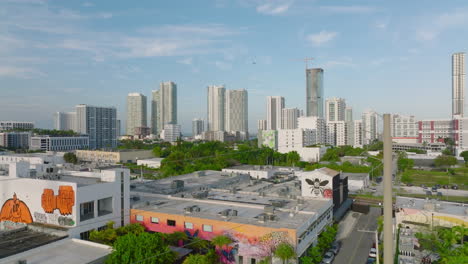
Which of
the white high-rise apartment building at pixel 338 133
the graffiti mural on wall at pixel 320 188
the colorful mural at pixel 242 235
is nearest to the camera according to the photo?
the colorful mural at pixel 242 235

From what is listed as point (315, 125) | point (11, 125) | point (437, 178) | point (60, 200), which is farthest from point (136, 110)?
point (60, 200)

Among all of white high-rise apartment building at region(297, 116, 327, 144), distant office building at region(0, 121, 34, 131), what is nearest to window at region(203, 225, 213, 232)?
white high-rise apartment building at region(297, 116, 327, 144)

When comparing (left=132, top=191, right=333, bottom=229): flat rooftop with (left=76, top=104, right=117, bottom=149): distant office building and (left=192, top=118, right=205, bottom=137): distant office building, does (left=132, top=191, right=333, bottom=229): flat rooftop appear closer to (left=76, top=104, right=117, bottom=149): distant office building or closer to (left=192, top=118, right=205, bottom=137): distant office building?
(left=76, top=104, right=117, bottom=149): distant office building

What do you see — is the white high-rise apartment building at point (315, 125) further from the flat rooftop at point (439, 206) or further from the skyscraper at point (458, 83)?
the flat rooftop at point (439, 206)

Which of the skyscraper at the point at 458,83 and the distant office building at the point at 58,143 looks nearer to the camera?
the distant office building at the point at 58,143

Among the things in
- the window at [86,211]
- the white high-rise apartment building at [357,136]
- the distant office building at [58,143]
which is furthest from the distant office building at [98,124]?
the window at [86,211]

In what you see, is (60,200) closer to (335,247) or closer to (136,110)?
(335,247)

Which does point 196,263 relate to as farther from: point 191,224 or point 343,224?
point 343,224
